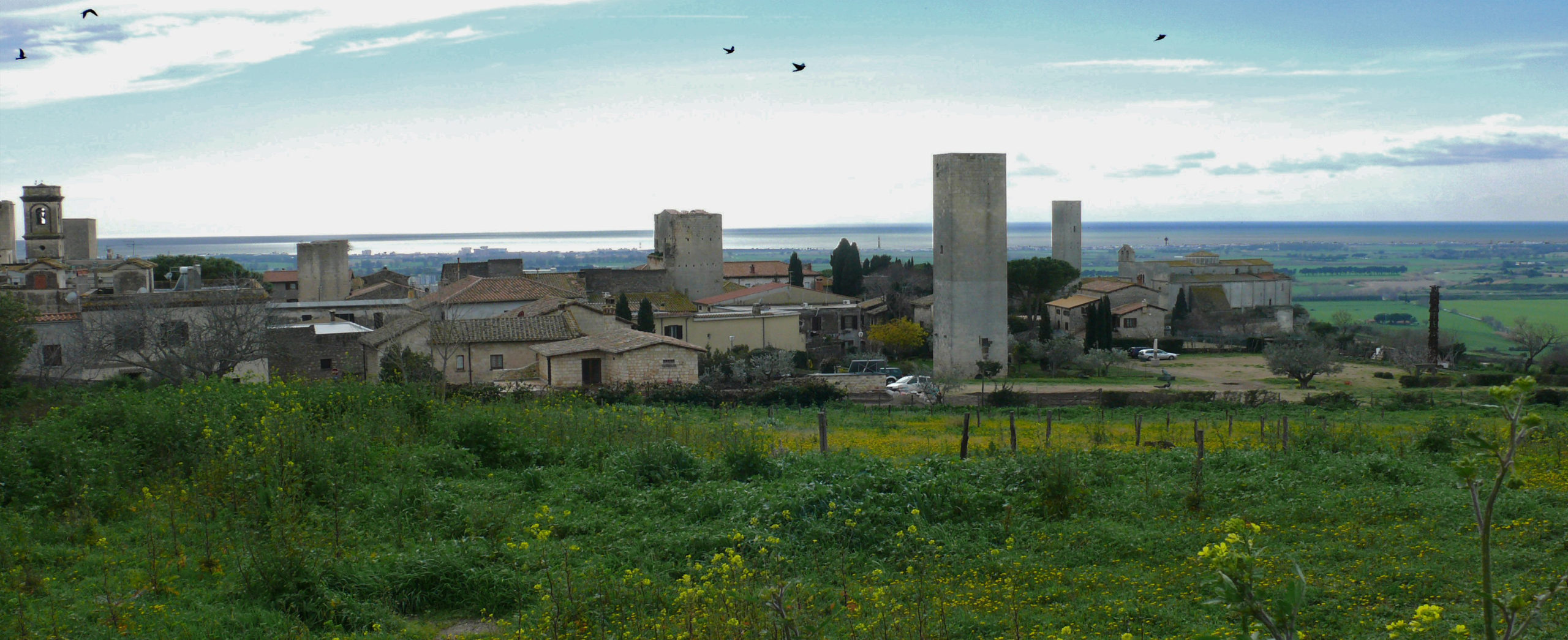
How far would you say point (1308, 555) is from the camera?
7.14 meters

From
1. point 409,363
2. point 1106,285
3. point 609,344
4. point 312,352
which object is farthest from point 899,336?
point 312,352

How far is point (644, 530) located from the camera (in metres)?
7.96

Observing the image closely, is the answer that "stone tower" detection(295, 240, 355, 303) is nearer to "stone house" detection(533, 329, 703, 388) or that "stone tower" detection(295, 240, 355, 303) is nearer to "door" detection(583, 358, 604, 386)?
"stone house" detection(533, 329, 703, 388)

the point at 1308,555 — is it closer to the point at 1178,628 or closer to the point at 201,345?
the point at 1178,628

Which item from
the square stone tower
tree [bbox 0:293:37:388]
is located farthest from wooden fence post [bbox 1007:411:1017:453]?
the square stone tower

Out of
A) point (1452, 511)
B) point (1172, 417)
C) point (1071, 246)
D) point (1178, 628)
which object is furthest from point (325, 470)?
point (1071, 246)

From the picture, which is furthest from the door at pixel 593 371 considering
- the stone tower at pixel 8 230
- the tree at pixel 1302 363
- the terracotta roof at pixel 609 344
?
the stone tower at pixel 8 230

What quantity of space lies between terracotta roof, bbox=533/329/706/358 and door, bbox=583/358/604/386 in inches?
10.5

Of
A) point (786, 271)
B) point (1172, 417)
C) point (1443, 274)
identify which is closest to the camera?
point (1172, 417)

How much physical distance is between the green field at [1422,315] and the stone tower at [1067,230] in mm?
15311

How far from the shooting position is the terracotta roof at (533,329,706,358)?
26.5m

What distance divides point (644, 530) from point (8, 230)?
183ft

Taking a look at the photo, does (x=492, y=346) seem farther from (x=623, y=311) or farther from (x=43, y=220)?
(x=43, y=220)

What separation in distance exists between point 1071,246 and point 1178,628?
6945cm
